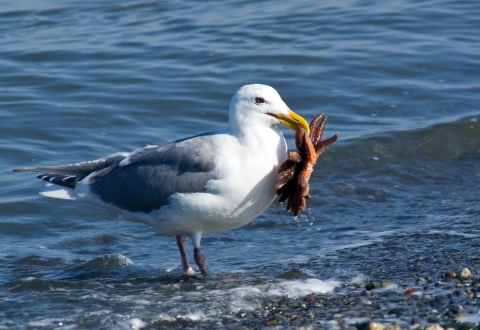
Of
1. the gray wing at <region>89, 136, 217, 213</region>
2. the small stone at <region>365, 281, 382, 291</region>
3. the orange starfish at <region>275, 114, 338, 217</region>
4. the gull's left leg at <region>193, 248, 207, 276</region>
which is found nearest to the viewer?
the small stone at <region>365, 281, 382, 291</region>

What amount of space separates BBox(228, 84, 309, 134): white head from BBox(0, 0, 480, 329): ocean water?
1.37m

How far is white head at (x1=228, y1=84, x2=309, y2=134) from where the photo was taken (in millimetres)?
6875

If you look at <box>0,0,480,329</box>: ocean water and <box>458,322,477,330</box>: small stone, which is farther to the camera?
<box>0,0,480,329</box>: ocean water

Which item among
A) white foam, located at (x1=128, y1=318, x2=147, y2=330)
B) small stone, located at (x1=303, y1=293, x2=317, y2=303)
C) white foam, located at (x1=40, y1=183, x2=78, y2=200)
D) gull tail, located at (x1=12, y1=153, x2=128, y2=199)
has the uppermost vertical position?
gull tail, located at (x1=12, y1=153, x2=128, y2=199)

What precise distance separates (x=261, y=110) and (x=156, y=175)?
1.16 meters

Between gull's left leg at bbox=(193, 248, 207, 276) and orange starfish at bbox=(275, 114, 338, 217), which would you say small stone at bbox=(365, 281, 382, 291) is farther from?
gull's left leg at bbox=(193, 248, 207, 276)

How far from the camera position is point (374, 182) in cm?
1035

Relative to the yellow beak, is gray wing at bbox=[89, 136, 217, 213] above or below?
below

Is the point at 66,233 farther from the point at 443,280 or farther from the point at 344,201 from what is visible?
the point at 443,280

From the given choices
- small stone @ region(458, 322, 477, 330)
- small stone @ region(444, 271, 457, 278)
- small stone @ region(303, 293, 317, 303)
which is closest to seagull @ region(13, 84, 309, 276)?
small stone @ region(303, 293, 317, 303)

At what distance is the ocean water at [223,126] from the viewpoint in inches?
283

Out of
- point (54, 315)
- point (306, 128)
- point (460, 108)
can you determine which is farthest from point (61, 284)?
point (460, 108)

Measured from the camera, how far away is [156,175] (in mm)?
7359

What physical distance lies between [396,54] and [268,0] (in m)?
4.85
